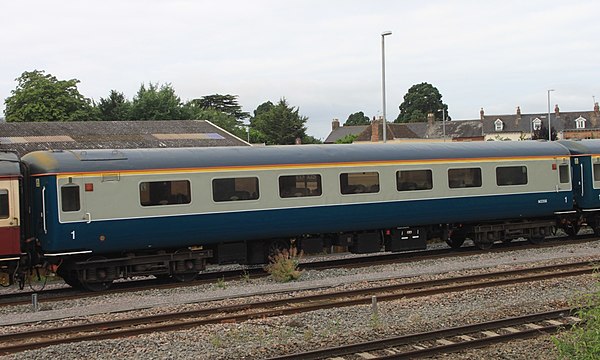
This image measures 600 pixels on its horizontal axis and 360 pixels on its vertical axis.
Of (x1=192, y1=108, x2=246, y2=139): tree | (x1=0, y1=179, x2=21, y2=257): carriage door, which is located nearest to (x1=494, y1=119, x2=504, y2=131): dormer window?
(x1=192, y1=108, x2=246, y2=139): tree

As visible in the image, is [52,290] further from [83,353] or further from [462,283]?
[462,283]

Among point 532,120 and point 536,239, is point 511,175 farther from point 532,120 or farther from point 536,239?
point 532,120

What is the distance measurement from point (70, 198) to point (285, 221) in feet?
18.6

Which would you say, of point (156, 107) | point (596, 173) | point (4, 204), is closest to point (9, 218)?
point (4, 204)

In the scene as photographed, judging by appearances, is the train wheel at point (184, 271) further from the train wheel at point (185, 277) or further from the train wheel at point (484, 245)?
the train wheel at point (484, 245)

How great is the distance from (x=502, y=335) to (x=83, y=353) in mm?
6638

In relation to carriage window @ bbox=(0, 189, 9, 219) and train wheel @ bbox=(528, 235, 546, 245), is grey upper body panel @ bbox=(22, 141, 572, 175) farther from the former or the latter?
train wheel @ bbox=(528, 235, 546, 245)

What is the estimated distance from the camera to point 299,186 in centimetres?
1977

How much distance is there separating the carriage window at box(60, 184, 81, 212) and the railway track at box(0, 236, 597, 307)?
6.80 feet

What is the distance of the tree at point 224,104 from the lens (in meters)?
107

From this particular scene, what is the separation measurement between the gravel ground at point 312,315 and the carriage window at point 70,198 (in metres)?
2.29

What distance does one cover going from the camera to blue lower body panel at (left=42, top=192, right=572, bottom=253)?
17.2m


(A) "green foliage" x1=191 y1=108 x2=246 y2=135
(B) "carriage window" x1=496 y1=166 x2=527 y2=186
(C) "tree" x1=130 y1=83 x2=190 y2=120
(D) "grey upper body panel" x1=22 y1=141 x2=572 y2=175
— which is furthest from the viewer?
(A) "green foliage" x1=191 y1=108 x2=246 y2=135

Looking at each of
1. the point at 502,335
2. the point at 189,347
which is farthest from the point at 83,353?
the point at 502,335
